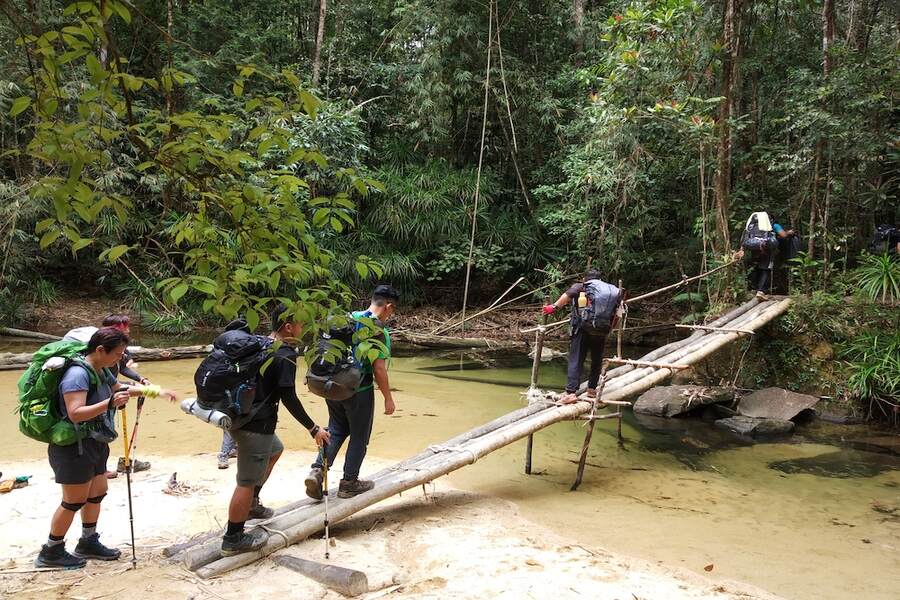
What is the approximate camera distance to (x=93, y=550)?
3281 mm

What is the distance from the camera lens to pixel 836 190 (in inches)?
360

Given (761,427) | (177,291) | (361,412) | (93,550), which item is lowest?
(761,427)

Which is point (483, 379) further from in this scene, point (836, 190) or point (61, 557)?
point (61, 557)

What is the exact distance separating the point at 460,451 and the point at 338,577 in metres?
1.66

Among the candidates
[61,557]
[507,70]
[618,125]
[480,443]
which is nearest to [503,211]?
[507,70]

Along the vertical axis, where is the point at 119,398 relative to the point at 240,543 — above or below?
above

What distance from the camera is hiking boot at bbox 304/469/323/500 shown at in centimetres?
381

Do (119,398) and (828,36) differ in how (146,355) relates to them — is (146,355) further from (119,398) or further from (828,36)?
(828,36)

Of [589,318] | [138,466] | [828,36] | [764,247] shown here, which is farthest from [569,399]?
[828,36]

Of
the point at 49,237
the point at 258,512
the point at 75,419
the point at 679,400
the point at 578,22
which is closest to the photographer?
the point at 49,237

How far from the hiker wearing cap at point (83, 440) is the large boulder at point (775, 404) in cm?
750

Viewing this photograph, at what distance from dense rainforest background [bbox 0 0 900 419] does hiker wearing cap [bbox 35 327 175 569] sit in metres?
1.08

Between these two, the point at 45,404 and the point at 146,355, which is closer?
the point at 45,404

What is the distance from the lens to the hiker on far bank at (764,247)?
875 cm
